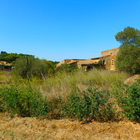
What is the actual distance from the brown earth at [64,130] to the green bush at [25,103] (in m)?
0.28

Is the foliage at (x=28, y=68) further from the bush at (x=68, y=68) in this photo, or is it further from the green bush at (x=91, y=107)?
the green bush at (x=91, y=107)

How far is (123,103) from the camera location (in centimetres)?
309

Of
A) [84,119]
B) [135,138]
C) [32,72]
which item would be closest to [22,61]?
[32,72]

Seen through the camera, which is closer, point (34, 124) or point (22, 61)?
point (34, 124)

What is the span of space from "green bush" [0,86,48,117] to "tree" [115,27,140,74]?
1107cm

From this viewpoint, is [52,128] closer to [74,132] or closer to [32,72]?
[74,132]

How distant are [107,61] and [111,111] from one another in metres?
21.3

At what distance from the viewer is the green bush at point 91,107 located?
2.95 metres

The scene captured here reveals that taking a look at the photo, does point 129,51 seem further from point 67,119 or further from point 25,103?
point 25,103

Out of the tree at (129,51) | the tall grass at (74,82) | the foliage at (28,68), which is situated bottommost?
the tall grass at (74,82)

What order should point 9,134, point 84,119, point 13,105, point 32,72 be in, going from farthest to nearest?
point 32,72 → point 13,105 → point 84,119 → point 9,134

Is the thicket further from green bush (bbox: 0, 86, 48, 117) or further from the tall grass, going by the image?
the tall grass

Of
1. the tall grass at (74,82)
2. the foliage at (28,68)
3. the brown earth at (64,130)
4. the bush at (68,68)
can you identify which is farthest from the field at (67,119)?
the foliage at (28,68)

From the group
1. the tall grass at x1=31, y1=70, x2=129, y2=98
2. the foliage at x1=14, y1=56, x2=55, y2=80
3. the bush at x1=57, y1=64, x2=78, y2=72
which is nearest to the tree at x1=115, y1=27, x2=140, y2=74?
the bush at x1=57, y1=64, x2=78, y2=72
